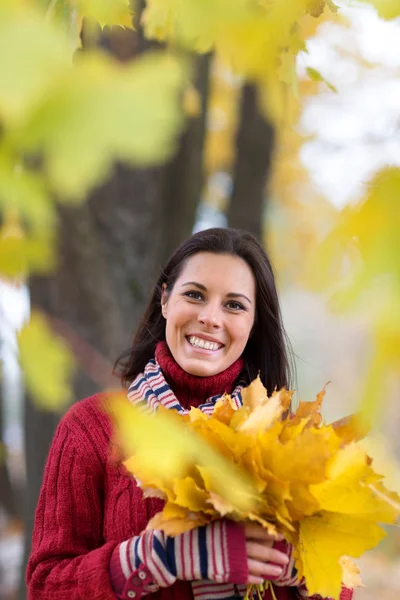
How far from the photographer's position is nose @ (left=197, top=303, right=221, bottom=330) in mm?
1700

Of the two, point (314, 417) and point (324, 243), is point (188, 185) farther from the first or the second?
point (324, 243)

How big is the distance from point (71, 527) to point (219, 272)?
70 cm

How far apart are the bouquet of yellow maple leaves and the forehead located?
551 mm

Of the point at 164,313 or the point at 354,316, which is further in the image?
the point at 164,313

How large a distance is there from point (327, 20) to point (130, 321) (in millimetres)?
1790

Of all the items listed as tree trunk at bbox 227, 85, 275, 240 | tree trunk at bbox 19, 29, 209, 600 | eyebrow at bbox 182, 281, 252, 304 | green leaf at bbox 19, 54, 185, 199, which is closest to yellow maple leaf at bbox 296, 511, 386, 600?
eyebrow at bbox 182, 281, 252, 304

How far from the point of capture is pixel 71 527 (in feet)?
5.08

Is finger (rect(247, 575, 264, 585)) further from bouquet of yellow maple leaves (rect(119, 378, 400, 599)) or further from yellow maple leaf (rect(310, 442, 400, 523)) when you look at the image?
yellow maple leaf (rect(310, 442, 400, 523))

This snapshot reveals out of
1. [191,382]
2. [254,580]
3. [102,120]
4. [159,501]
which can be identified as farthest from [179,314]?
[102,120]

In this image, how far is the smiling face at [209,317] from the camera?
1728 millimetres

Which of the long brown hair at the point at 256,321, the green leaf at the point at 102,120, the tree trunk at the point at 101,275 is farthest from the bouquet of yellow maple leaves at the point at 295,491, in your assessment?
the tree trunk at the point at 101,275

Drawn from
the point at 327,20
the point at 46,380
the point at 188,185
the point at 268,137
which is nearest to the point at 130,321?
the point at 188,185

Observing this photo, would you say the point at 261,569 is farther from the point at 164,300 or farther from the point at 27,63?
the point at 27,63

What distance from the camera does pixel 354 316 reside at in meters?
0.54
